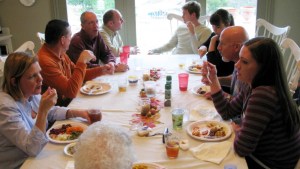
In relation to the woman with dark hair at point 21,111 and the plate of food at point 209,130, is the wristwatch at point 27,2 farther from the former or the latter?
the plate of food at point 209,130

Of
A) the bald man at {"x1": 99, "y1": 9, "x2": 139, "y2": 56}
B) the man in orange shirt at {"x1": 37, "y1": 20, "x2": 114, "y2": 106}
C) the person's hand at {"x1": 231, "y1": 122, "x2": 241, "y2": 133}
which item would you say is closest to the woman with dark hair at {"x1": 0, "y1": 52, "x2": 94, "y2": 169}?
the man in orange shirt at {"x1": 37, "y1": 20, "x2": 114, "y2": 106}

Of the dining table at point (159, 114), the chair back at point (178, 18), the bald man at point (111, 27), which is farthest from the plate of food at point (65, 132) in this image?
the chair back at point (178, 18)

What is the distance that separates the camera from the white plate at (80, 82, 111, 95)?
2381mm

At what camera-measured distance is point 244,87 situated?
6.28 ft

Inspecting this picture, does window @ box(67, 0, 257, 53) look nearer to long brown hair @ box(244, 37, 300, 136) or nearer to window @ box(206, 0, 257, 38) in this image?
window @ box(206, 0, 257, 38)

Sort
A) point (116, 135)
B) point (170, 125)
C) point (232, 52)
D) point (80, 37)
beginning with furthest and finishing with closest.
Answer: point (80, 37)
point (232, 52)
point (170, 125)
point (116, 135)

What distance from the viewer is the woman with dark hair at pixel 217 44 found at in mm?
2828

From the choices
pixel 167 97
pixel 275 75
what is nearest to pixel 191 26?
pixel 167 97

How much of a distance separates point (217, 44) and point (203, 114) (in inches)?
47.9

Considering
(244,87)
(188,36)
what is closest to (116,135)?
(244,87)

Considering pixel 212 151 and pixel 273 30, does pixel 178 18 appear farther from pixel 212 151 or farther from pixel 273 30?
pixel 212 151

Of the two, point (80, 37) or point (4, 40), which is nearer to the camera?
point (80, 37)

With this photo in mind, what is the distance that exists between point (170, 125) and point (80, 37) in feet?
5.64

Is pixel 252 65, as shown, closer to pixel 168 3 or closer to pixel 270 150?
pixel 270 150
